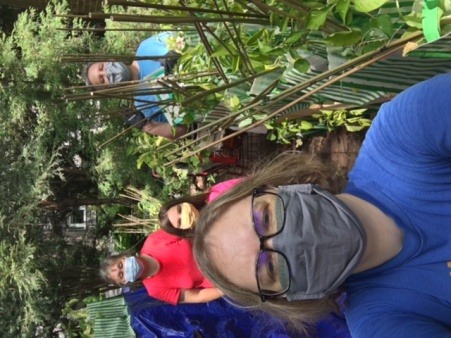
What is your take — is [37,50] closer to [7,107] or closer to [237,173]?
[7,107]

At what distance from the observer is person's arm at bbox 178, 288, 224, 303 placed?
3303mm

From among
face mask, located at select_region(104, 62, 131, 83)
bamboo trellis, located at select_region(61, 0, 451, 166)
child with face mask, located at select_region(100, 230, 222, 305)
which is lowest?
child with face mask, located at select_region(100, 230, 222, 305)

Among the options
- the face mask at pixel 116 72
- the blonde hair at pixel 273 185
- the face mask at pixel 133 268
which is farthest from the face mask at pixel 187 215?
the blonde hair at pixel 273 185

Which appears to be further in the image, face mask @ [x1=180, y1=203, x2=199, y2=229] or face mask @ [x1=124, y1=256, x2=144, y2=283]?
face mask @ [x1=124, y1=256, x2=144, y2=283]

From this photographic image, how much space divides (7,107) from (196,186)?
2003 mm

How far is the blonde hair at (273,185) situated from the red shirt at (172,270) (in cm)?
166

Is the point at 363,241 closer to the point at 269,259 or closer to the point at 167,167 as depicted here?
the point at 269,259

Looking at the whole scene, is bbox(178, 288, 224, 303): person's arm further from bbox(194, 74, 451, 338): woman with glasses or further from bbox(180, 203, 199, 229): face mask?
bbox(194, 74, 451, 338): woman with glasses

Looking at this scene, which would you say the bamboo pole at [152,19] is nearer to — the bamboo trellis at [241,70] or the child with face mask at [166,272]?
the bamboo trellis at [241,70]

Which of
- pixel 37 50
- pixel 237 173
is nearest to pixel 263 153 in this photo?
pixel 237 173

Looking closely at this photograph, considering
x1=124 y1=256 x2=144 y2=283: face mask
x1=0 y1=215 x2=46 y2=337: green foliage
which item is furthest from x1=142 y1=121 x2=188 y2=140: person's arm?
x1=0 y1=215 x2=46 y2=337: green foliage

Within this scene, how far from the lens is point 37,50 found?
4.75 metres

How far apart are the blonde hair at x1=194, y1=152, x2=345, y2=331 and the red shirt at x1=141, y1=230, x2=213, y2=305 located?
1.66 meters

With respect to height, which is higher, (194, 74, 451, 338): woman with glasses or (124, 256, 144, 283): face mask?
(194, 74, 451, 338): woman with glasses
